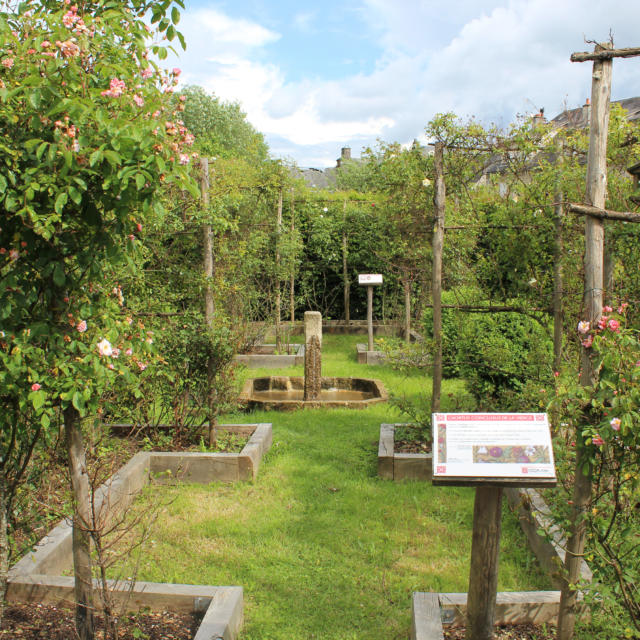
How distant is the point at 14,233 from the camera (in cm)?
248

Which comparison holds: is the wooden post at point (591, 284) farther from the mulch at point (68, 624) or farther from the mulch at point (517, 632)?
→ the mulch at point (68, 624)

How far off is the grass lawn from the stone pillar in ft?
7.62

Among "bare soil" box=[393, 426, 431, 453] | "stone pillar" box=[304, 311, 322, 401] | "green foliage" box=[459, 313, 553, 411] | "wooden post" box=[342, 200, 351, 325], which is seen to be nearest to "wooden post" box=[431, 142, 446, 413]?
"green foliage" box=[459, 313, 553, 411]

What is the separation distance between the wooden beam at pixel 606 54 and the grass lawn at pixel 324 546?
10.1 ft

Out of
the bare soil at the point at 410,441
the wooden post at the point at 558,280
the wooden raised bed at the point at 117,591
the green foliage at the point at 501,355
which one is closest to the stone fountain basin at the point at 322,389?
the bare soil at the point at 410,441

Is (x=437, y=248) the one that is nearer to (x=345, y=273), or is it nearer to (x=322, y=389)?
(x=322, y=389)

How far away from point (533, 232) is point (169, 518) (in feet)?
12.5

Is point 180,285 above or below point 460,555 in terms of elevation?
above

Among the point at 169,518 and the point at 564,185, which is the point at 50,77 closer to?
the point at 169,518

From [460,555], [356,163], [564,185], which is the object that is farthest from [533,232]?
[356,163]

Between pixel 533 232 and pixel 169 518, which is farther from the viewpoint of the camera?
pixel 533 232

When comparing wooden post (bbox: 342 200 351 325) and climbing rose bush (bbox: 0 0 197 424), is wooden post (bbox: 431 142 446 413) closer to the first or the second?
climbing rose bush (bbox: 0 0 197 424)

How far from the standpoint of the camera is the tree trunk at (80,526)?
111 inches

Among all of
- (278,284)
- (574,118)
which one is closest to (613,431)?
(574,118)
